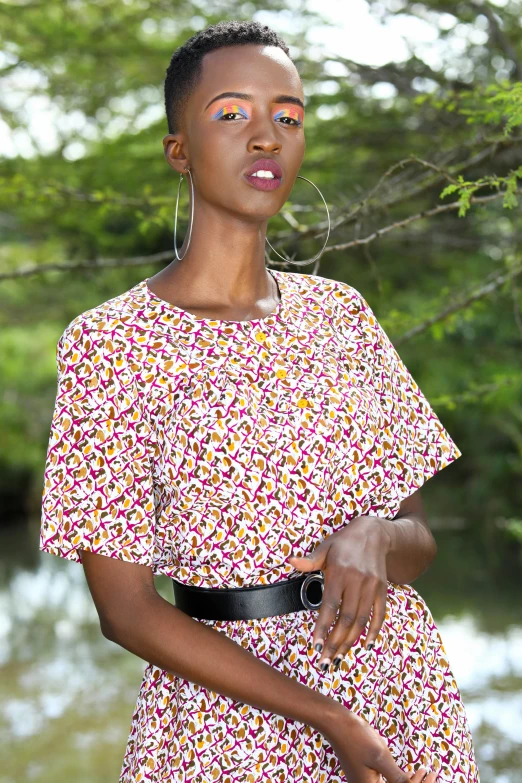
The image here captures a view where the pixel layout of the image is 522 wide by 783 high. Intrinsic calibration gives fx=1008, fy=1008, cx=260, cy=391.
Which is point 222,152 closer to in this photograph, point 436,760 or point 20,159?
point 436,760

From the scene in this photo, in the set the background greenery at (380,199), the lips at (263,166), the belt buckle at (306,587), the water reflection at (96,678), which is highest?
the lips at (263,166)

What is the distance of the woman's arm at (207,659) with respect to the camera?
4.35 ft

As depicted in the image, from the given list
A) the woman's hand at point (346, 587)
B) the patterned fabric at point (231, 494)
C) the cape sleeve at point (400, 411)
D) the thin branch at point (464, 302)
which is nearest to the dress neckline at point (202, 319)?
the patterned fabric at point (231, 494)

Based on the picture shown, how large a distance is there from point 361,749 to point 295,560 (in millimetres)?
258

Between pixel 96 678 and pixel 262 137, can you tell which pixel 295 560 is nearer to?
pixel 262 137

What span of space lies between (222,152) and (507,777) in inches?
127

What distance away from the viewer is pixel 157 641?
1339 millimetres

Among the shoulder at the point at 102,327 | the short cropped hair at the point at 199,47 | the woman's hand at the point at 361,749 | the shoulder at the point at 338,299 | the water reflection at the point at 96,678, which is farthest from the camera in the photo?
the water reflection at the point at 96,678

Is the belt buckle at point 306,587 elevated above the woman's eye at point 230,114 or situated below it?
below

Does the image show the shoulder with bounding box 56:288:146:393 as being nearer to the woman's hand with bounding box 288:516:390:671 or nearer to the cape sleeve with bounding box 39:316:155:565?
the cape sleeve with bounding box 39:316:155:565

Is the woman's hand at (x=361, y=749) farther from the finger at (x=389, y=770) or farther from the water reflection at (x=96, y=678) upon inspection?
the water reflection at (x=96, y=678)

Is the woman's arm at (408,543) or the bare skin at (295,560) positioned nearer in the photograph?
the bare skin at (295,560)

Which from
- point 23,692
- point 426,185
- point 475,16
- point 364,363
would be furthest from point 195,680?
point 23,692

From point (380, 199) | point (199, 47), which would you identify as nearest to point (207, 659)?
point (199, 47)
